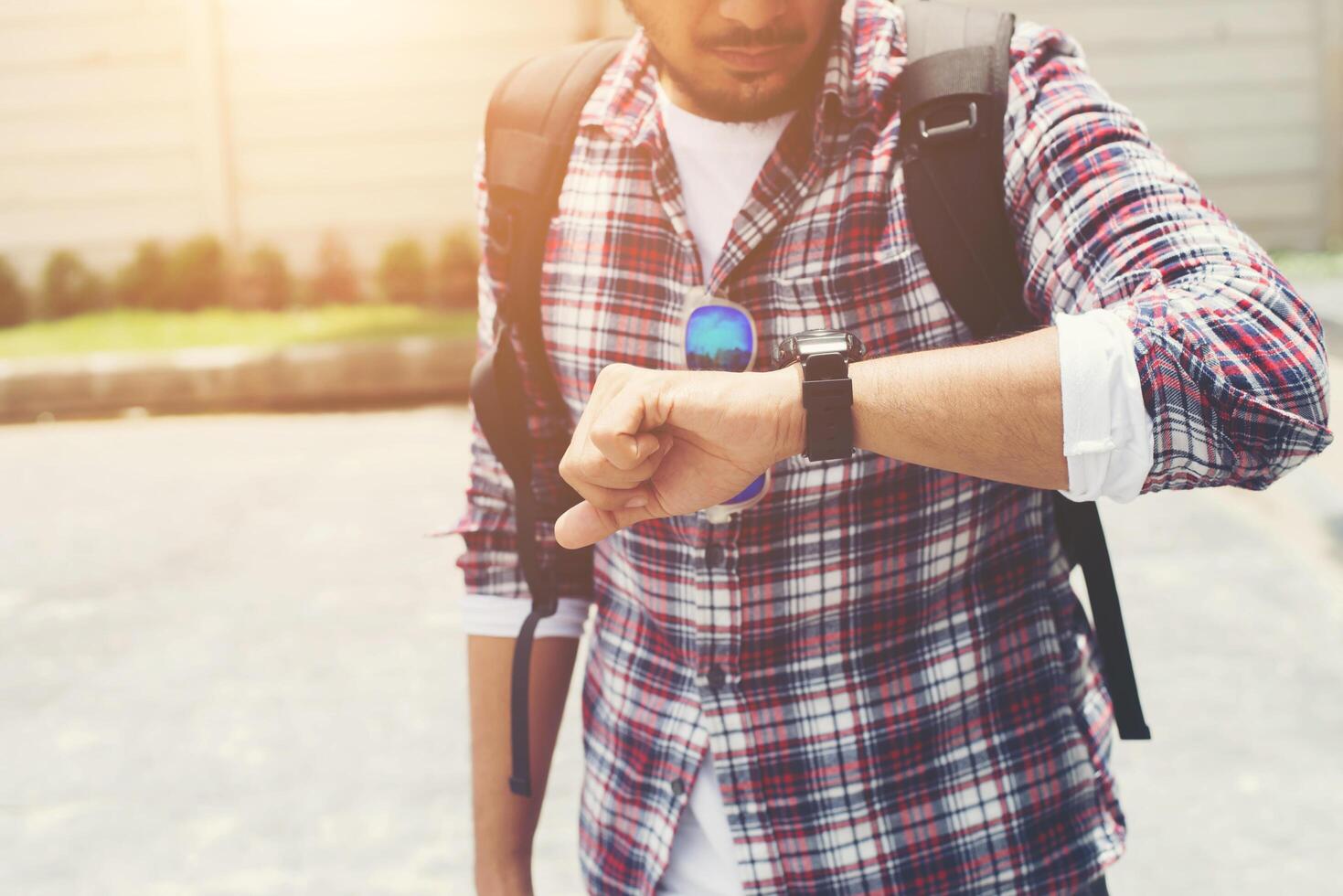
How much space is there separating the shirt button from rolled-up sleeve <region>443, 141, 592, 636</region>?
329mm

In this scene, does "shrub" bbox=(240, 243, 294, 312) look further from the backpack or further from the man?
the man

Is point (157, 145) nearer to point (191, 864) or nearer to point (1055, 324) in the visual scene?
point (191, 864)

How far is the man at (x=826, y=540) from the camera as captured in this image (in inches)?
52.2

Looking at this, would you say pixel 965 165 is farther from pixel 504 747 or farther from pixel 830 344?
pixel 504 747

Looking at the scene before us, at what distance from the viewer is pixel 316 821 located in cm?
358

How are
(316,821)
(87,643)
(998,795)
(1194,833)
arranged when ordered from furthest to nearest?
(87,643) < (316,821) < (1194,833) < (998,795)

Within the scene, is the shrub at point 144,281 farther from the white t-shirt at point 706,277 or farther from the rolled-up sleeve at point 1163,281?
the rolled-up sleeve at point 1163,281

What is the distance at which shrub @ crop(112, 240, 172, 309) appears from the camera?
10695 mm

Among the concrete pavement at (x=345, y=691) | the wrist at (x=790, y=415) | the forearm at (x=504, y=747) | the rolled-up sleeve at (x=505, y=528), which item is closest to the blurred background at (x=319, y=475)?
the concrete pavement at (x=345, y=691)

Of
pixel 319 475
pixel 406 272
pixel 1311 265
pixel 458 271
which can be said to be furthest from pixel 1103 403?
pixel 406 272

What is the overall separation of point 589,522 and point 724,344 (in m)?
0.36

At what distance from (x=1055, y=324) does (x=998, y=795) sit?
24.2 inches

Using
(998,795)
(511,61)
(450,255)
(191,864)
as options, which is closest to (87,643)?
(191,864)

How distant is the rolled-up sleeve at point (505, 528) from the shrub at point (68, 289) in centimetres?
1017
